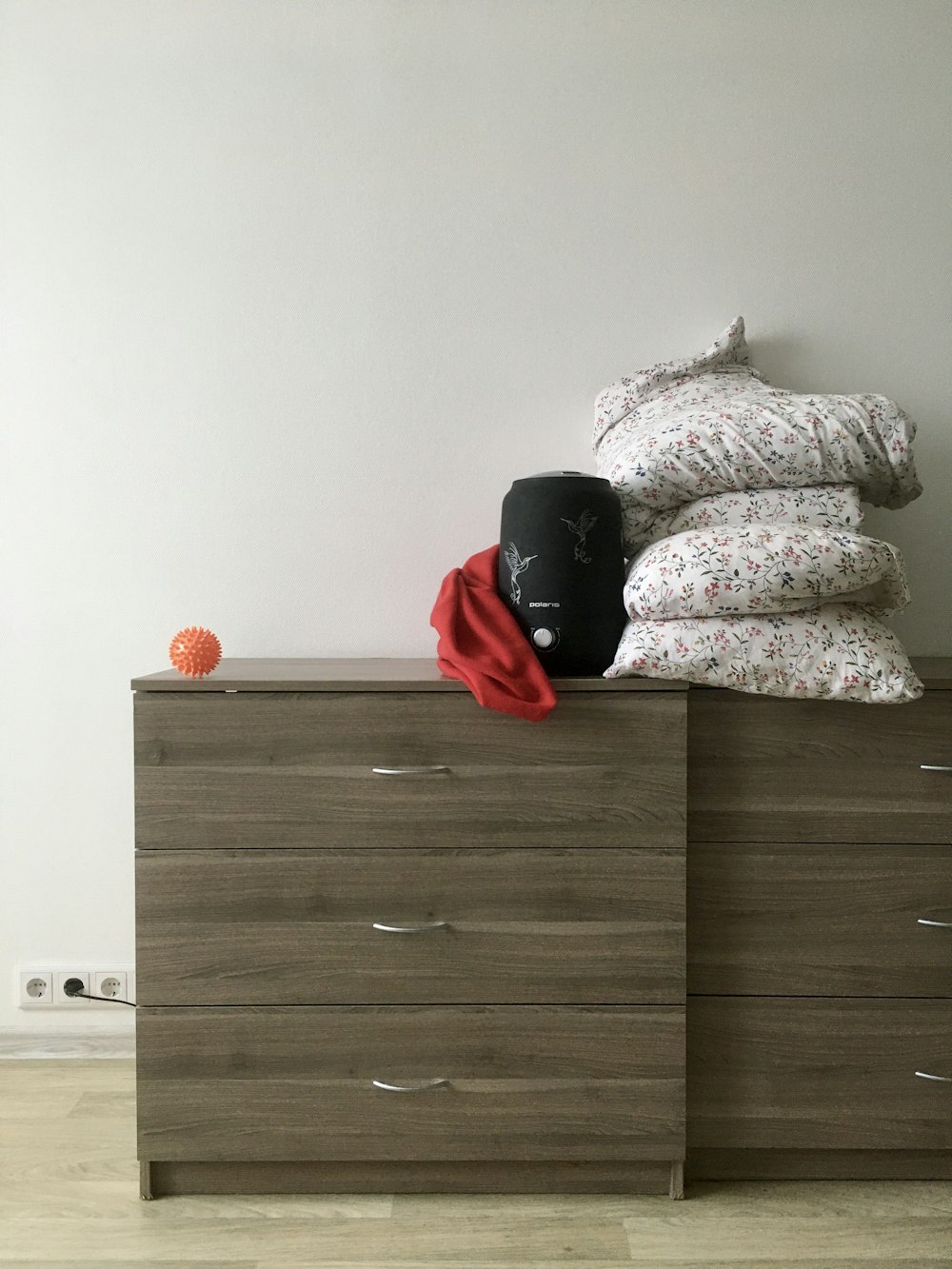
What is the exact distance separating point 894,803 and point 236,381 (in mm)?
1439

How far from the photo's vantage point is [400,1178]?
153cm

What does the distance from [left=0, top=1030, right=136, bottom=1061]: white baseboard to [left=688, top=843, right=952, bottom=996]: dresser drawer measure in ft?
4.00

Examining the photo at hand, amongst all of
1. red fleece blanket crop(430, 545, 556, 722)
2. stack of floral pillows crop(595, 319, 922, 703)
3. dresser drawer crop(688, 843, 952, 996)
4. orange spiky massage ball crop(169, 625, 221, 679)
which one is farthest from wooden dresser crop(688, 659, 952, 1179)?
orange spiky massage ball crop(169, 625, 221, 679)

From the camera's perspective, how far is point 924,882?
1.52 m

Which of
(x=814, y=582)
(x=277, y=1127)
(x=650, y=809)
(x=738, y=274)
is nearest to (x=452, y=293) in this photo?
(x=738, y=274)

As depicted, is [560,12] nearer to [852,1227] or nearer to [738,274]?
[738,274]

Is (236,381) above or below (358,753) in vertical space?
above

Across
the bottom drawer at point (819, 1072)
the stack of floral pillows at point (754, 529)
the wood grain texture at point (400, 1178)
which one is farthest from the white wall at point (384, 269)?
the bottom drawer at point (819, 1072)

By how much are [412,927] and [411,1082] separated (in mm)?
242

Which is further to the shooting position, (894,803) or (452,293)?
(452,293)

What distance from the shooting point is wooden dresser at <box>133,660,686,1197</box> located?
1478 millimetres

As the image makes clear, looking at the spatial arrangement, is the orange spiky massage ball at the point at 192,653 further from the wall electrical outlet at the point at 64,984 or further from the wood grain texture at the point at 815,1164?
the wood grain texture at the point at 815,1164

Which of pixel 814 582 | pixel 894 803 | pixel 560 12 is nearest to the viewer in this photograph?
pixel 814 582

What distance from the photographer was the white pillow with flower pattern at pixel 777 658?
1.44 meters
